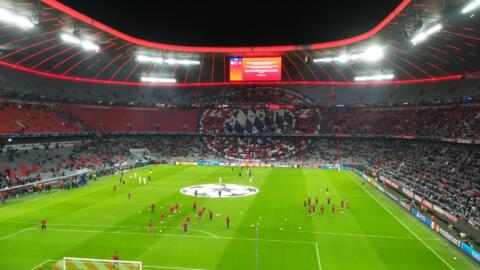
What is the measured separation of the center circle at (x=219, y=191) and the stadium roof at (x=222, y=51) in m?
20.3

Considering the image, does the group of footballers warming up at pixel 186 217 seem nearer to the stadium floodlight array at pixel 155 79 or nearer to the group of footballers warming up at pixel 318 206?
the group of footballers warming up at pixel 318 206

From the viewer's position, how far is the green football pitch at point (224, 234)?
70.9ft

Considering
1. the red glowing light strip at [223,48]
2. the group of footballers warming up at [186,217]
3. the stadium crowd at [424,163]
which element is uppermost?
the red glowing light strip at [223,48]

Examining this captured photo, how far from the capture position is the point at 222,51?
6444 cm

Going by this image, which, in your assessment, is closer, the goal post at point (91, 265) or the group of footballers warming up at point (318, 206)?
the goal post at point (91, 265)

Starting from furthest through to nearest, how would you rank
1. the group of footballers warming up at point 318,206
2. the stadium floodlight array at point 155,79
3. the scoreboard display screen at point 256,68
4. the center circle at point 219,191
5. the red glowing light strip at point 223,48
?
1. the stadium floodlight array at point 155,79
2. the scoreboard display screen at point 256,68
3. the center circle at point 219,191
4. the red glowing light strip at point 223,48
5. the group of footballers warming up at point 318,206

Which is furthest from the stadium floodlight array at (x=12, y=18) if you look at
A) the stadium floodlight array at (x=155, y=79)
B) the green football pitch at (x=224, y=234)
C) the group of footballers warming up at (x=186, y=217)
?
the stadium floodlight array at (x=155, y=79)

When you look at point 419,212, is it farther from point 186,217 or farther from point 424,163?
point 186,217

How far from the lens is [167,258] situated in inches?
852

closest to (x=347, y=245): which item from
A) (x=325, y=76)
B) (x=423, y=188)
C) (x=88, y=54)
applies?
(x=423, y=188)

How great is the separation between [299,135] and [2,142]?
166ft

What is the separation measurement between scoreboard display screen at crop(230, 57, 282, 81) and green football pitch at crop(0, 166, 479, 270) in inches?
1055

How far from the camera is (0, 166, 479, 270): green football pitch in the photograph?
21.6 m

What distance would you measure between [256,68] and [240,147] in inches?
776
